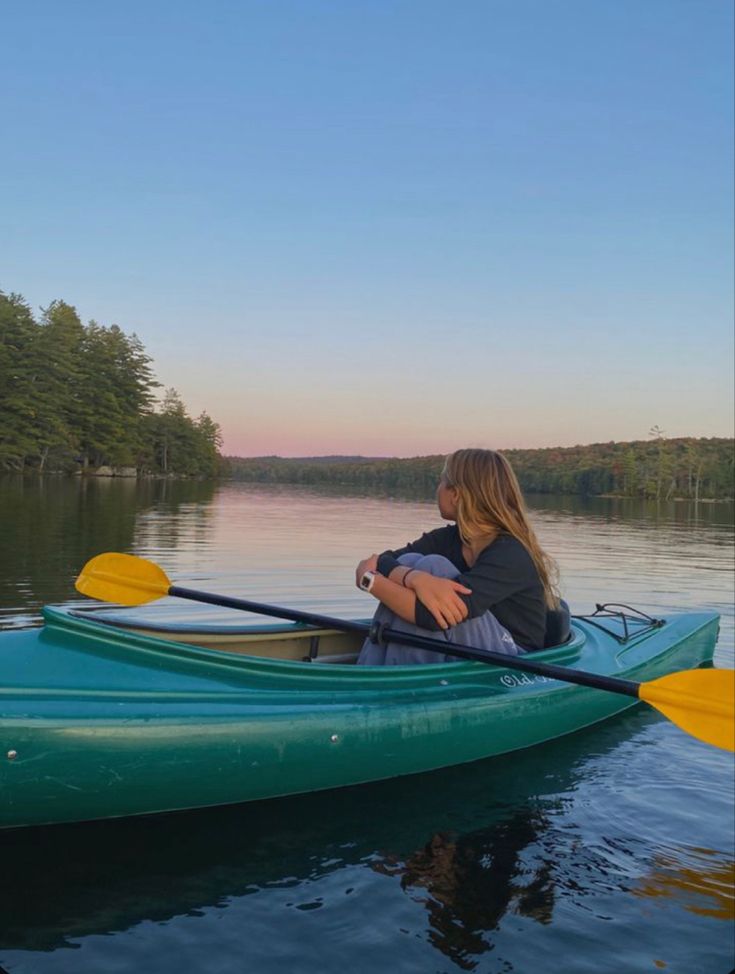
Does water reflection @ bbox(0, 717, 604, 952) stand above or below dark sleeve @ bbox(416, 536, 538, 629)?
below

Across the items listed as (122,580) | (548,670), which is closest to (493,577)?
(548,670)

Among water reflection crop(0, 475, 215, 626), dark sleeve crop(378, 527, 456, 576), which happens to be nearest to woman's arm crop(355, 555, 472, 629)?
dark sleeve crop(378, 527, 456, 576)

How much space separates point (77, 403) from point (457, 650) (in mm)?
62100

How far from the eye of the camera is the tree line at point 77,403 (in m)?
53.4

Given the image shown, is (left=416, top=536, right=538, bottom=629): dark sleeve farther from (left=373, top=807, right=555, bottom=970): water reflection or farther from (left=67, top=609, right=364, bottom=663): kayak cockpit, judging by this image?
(left=373, top=807, right=555, bottom=970): water reflection

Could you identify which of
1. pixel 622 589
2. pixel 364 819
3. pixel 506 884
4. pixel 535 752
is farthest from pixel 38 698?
pixel 622 589

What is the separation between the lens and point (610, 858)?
3.82 metres

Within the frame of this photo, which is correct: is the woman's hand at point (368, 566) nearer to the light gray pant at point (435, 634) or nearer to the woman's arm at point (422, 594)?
the woman's arm at point (422, 594)

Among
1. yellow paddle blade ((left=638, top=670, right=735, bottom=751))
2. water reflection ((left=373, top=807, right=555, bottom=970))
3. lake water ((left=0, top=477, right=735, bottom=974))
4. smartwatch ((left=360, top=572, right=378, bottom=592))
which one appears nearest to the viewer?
lake water ((left=0, top=477, right=735, bottom=974))

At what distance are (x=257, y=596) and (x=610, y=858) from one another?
24.4ft

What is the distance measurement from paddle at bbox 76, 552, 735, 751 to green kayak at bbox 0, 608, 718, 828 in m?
0.31

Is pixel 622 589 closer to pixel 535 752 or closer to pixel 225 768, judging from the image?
pixel 535 752

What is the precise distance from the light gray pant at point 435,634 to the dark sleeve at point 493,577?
15 centimetres

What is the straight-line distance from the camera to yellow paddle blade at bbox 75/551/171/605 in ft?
16.7
